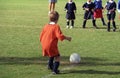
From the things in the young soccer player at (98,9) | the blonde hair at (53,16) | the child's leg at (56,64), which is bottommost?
the child's leg at (56,64)

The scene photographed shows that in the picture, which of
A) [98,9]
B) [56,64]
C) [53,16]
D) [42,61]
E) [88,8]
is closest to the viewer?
[53,16]

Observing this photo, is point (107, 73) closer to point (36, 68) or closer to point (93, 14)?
point (36, 68)

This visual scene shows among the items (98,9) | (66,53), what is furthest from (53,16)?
(98,9)

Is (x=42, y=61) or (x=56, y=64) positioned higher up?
(x=56, y=64)

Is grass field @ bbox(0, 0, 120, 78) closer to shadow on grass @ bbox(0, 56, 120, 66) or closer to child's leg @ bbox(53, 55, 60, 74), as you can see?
shadow on grass @ bbox(0, 56, 120, 66)

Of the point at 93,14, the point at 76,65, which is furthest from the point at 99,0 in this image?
the point at 76,65

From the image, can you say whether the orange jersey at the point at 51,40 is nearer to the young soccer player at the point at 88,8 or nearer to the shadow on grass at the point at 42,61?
the shadow on grass at the point at 42,61

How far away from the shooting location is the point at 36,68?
1134 centimetres

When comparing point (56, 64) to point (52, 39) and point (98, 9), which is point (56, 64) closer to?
point (52, 39)

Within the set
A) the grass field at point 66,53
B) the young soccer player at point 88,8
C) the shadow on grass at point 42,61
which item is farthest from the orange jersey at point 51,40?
the young soccer player at point 88,8

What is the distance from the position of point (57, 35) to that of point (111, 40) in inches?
267

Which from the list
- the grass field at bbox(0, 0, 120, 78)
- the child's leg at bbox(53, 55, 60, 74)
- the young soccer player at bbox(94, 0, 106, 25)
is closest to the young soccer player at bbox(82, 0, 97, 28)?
the grass field at bbox(0, 0, 120, 78)

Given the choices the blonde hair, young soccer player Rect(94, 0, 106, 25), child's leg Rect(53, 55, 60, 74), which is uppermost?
the blonde hair

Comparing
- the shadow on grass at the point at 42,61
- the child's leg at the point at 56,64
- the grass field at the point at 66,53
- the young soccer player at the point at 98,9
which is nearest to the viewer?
the child's leg at the point at 56,64
